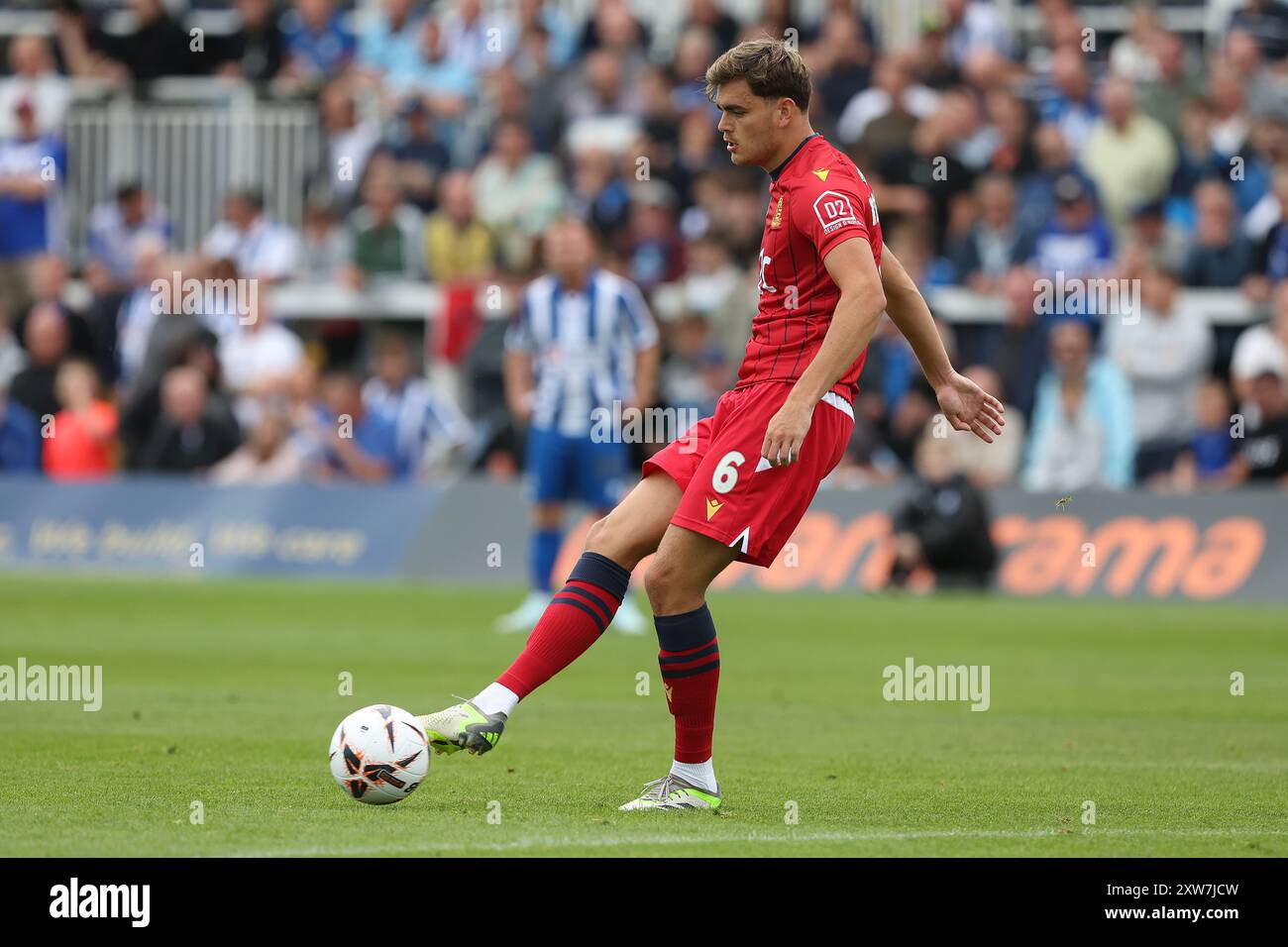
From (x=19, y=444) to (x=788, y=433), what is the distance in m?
16.9

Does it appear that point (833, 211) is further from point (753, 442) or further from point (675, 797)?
point (675, 797)

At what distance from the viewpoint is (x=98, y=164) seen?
26.2m

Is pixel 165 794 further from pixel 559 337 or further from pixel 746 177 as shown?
pixel 746 177

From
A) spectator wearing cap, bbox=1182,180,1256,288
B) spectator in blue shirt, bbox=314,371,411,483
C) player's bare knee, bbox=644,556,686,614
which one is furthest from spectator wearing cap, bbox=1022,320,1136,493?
player's bare knee, bbox=644,556,686,614

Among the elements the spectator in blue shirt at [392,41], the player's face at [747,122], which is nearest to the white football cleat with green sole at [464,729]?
the player's face at [747,122]

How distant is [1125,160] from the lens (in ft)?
73.4

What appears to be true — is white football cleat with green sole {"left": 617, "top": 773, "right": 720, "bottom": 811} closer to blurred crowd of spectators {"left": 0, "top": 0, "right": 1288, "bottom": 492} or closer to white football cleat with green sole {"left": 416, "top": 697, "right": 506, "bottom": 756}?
white football cleat with green sole {"left": 416, "top": 697, "right": 506, "bottom": 756}

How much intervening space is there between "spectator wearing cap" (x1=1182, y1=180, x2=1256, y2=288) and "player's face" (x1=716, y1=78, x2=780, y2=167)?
14709 mm

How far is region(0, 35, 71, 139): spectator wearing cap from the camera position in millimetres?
25422

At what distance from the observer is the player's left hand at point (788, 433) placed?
24.1 ft

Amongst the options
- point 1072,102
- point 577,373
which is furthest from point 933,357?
point 1072,102

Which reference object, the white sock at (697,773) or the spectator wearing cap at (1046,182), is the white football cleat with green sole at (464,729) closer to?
the white sock at (697,773)
